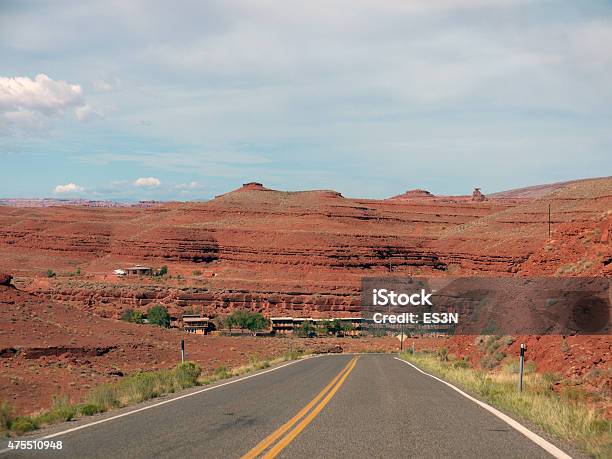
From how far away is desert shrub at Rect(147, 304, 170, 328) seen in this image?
72.9 meters

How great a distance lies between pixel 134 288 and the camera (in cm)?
8794

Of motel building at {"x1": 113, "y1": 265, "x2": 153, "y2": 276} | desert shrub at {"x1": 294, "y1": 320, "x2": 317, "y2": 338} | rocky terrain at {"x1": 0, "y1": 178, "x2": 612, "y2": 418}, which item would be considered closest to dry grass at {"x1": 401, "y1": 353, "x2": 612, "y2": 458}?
rocky terrain at {"x1": 0, "y1": 178, "x2": 612, "y2": 418}

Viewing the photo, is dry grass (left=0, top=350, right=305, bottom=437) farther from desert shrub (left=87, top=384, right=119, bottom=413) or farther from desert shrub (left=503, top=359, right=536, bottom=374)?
desert shrub (left=503, top=359, right=536, bottom=374)

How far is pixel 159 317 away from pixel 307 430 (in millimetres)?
66055

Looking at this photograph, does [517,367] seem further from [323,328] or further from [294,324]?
[294,324]

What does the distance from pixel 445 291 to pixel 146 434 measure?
88.2 meters

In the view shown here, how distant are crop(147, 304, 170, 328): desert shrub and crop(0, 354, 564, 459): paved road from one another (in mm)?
59689

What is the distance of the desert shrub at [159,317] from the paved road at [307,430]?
5969cm

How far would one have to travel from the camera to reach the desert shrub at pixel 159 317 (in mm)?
72875

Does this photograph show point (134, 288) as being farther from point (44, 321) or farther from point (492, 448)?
point (492, 448)

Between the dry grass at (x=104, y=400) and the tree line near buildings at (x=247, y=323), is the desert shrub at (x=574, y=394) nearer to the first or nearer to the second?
the dry grass at (x=104, y=400)

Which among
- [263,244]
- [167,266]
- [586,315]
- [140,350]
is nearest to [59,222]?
[167,266]

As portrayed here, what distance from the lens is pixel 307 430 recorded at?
9586 millimetres

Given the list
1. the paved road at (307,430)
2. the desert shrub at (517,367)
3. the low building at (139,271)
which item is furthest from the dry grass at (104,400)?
the low building at (139,271)
